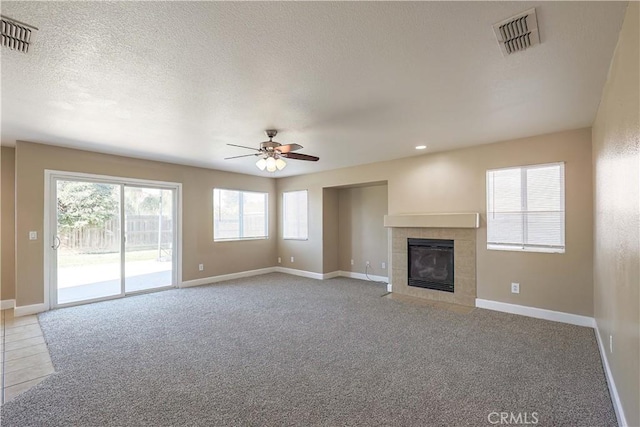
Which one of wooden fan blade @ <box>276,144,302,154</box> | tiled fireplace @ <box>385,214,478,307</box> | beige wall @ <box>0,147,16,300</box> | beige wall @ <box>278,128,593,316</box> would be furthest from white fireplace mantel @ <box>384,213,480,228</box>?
beige wall @ <box>0,147,16,300</box>

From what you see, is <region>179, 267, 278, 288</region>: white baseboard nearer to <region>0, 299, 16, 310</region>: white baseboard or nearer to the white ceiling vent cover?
<region>0, 299, 16, 310</region>: white baseboard

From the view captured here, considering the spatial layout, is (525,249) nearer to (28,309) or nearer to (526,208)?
(526,208)

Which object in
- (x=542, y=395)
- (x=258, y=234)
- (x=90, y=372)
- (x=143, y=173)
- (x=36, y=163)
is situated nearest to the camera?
(x=542, y=395)

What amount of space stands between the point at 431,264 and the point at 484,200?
4.48 ft

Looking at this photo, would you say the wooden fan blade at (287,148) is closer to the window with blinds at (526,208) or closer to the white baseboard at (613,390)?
the window with blinds at (526,208)

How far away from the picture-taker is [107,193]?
5250mm

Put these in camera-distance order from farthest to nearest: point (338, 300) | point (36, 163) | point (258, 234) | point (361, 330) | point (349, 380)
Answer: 1. point (258, 234)
2. point (338, 300)
3. point (36, 163)
4. point (361, 330)
5. point (349, 380)

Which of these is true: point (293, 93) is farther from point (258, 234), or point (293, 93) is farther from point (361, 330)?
point (258, 234)

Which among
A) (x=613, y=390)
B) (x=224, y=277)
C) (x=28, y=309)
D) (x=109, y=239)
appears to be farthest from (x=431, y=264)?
(x=28, y=309)

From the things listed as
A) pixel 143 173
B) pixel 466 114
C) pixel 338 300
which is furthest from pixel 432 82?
pixel 143 173

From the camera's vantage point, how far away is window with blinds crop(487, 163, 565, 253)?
4047 mm

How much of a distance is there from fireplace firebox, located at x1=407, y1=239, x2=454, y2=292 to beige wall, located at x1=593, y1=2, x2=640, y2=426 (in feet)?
7.97

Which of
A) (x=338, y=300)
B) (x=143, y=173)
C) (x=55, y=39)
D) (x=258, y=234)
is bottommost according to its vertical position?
(x=338, y=300)

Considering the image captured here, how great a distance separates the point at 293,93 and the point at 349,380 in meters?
2.55
